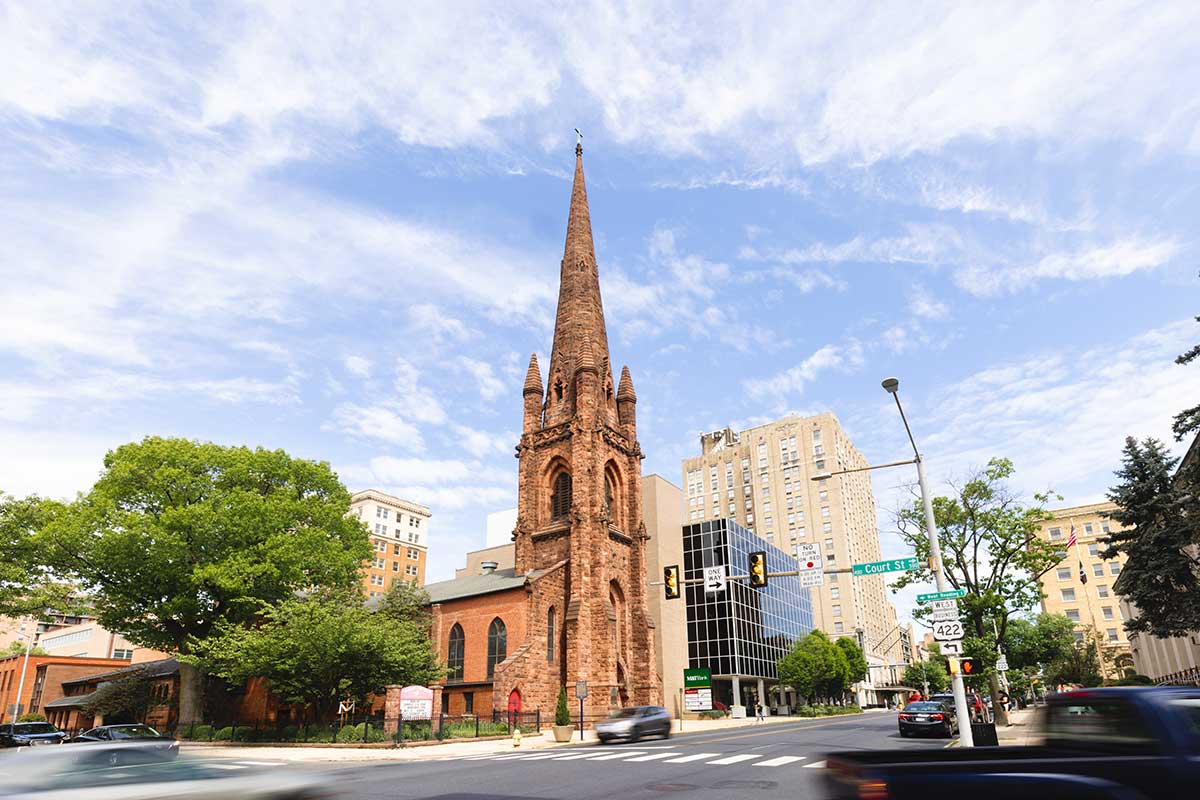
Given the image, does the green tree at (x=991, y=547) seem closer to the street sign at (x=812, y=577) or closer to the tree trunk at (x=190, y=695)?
the street sign at (x=812, y=577)

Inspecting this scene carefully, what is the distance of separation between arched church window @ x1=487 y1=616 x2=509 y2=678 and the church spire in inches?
687

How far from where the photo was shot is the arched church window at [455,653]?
4275 cm

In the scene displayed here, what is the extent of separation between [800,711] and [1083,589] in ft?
152

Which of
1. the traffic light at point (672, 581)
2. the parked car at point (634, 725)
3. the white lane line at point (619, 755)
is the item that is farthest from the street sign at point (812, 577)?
the parked car at point (634, 725)

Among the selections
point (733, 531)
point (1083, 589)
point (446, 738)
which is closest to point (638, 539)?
point (446, 738)

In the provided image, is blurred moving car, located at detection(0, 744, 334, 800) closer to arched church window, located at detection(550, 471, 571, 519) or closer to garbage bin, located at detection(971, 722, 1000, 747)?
garbage bin, located at detection(971, 722, 1000, 747)

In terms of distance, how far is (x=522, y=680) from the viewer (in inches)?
1476

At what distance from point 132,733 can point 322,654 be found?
7.30 metres

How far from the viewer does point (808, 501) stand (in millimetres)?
108188

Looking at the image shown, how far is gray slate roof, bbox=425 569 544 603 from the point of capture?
41741 millimetres

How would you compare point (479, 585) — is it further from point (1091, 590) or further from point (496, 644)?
point (1091, 590)

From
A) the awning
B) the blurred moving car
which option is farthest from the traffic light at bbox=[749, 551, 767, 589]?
the awning

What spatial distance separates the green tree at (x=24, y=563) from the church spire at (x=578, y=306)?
3104 centimetres

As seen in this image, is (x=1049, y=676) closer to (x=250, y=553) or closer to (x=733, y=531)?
(x=733, y=531)
